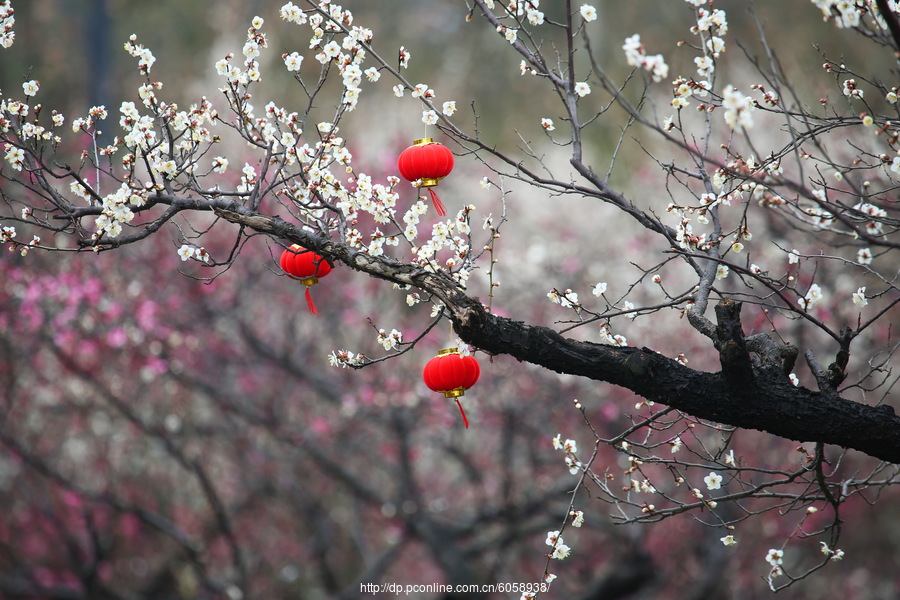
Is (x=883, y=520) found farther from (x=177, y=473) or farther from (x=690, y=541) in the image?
(x=177, y=473)

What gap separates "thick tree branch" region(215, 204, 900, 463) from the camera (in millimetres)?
2820

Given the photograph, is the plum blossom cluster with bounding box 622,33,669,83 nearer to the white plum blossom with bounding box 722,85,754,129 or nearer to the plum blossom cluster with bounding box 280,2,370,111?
the white plum blossom with bounding box 722,85,754,129

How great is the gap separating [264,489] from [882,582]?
6.97 meters

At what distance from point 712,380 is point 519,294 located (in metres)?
5.54

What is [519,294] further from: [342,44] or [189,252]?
[189,252]

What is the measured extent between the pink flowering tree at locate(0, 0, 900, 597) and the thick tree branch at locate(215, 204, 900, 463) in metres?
0.01

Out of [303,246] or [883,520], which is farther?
[883,520]

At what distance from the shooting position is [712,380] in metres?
2.91

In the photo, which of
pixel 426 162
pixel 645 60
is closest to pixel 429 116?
pixel 426 162

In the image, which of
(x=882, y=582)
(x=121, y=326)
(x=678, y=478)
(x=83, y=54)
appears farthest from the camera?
(x=83, y=54)

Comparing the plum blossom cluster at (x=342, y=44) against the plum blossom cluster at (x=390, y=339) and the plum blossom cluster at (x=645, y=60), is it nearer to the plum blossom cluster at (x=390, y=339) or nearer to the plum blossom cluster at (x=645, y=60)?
the plum blossom cluster at (x=390, y=339)

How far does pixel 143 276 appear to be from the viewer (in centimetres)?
783

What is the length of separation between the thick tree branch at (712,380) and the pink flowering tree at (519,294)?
0.03ft

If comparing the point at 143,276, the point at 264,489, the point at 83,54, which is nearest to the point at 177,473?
the point at 264,489
